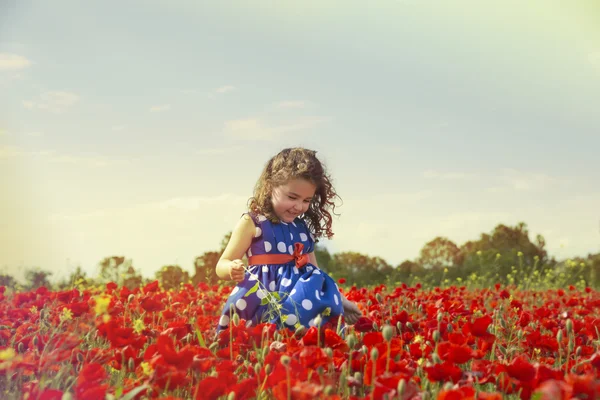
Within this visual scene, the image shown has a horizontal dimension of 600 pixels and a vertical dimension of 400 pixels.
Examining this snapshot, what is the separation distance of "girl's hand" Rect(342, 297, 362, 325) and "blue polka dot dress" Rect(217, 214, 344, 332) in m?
0.17

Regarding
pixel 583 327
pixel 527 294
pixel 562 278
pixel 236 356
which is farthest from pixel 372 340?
pixel 562 278

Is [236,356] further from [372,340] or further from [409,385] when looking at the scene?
[409,385]

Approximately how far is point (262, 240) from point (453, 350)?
2.10 m

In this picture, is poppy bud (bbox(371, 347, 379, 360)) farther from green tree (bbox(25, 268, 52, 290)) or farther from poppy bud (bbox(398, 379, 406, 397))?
green tree (bbox(25, 268, 52, 290))

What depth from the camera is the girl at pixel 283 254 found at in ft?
11.5

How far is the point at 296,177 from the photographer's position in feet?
12.5

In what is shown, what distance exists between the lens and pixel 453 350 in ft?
6.16

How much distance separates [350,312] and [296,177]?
883 mm

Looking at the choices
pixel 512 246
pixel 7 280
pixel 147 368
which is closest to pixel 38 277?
pixel 7 280

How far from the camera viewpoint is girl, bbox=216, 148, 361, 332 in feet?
11.5

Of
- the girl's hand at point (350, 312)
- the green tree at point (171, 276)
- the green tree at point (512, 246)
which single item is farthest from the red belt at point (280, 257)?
the green tree at point (512, 246)

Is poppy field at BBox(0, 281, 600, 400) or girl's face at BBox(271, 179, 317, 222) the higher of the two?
girl's face at BBox(271, 179, 317, 222)

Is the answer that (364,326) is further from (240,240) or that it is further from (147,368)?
(147,368)

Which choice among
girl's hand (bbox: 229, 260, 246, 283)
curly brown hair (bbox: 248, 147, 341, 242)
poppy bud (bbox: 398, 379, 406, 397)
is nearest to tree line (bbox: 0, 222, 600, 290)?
curly brown hair (bbox: 248, 147, 341, 242)
